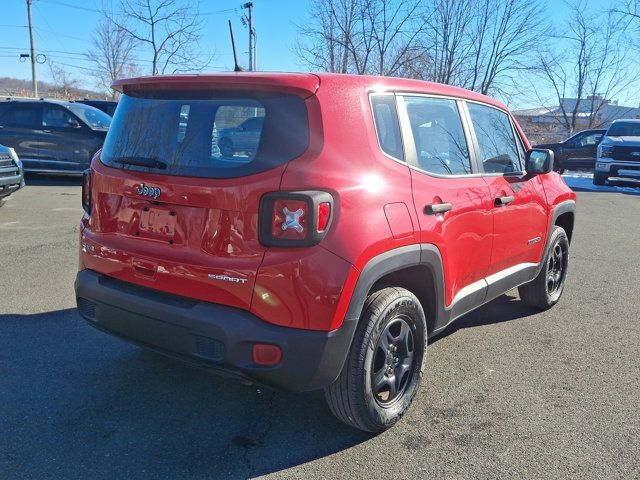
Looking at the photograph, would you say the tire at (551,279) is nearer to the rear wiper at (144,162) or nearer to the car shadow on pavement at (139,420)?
the car shadow on pavement at (139,420)

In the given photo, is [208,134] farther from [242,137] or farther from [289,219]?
[289,219]

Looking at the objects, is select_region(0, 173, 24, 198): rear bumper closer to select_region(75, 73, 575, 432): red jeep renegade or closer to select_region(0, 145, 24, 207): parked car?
select_region(0, 145, 24, 207): parked car

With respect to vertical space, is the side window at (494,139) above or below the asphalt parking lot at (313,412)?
above

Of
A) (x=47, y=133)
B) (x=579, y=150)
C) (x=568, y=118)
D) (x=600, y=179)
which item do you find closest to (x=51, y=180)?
(x=47, y=133)

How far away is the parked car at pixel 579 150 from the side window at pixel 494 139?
16.3m

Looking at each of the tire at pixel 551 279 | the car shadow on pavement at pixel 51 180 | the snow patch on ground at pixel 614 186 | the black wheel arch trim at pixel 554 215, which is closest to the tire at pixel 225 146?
the black wheel arch trim at pixel 554 215

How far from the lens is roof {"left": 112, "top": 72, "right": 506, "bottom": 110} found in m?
2.64

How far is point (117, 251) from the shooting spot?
9.71ft

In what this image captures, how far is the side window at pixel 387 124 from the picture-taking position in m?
2.93

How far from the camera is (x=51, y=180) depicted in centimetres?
1341

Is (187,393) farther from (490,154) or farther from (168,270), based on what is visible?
(490,154)

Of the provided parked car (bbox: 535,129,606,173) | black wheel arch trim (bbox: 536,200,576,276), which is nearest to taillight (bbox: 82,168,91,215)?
black wheel arch trim (bbox: 536,200,576,276)

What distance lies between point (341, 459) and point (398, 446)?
1.09ft

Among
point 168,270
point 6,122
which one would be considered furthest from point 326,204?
point 6,122
